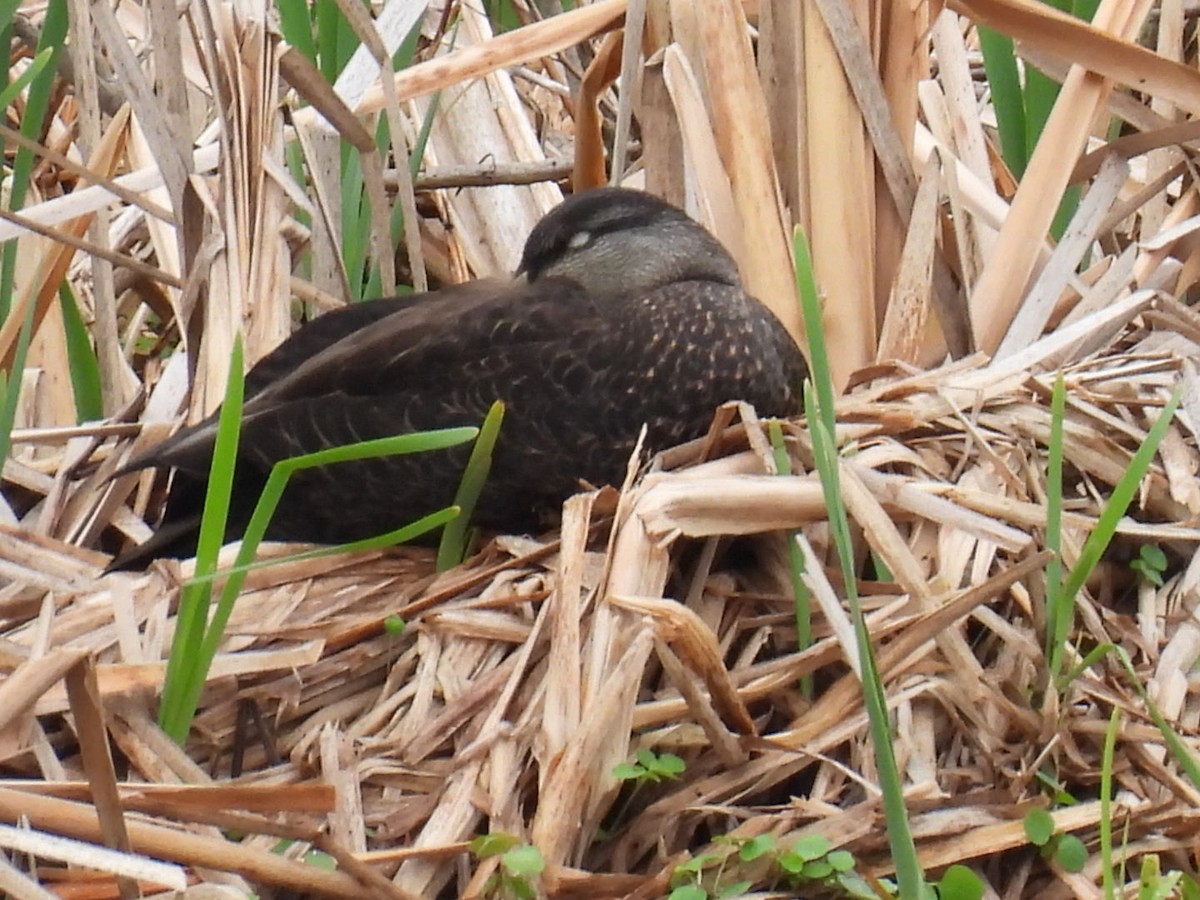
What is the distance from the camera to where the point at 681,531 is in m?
1.42

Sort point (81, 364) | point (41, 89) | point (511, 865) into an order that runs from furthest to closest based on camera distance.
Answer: point (81, 364)
point (41, 89)
point (511, 865)

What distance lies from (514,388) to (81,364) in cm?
70

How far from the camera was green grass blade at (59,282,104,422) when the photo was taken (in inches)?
82.6

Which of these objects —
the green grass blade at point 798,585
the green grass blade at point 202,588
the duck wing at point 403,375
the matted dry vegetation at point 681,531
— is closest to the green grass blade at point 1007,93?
the matted dry vegetation at point 681,531

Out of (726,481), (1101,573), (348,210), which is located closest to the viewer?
(726,481)

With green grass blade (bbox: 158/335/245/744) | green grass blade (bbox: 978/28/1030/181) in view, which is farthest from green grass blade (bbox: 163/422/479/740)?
green grass blade (bbox: 978/28/1030/181)

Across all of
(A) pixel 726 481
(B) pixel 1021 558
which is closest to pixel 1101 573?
(B) pixel 1021 558

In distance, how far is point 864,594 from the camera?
1.51 metres

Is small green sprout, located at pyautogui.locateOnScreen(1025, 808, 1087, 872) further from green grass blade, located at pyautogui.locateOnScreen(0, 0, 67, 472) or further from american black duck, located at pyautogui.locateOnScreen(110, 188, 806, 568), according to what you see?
green grass blade, located at pyautogui.locateOnScreen(0, 0, 67, 472)

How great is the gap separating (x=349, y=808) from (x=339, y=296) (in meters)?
1.04

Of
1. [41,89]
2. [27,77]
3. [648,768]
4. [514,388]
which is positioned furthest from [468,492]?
[41,89]

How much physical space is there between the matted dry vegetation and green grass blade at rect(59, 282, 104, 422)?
4 centimetres

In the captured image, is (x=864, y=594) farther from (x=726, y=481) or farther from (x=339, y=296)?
(x=339, y=296)

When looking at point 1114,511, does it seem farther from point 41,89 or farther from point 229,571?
point 41,89
